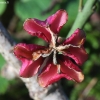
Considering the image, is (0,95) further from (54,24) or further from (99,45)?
(54,24)

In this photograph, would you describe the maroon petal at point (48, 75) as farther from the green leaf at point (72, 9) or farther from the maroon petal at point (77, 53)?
the green leaf at point (72, 9)

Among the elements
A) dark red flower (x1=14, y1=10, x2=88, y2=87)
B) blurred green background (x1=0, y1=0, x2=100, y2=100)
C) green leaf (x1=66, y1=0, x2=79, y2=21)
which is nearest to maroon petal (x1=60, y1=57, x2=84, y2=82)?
dark red flower (x1=14, y1=10, x2=88, y2=87)

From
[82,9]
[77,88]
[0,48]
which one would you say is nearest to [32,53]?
[0,48]

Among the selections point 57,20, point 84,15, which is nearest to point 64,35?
point 84,15

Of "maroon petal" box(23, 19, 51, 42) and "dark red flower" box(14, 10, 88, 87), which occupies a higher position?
"maroon petal" box(23, 19, 51, 42)

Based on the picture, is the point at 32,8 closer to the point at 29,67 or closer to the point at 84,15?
the point at 84,15

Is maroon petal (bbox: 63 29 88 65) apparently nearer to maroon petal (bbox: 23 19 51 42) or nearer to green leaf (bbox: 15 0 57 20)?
maroon petal (bbox: 23 19 51 42)
